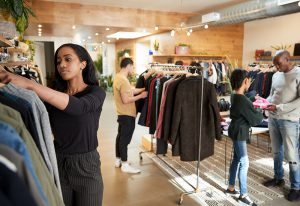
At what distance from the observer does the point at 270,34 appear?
280 inches

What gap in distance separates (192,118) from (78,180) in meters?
1.66

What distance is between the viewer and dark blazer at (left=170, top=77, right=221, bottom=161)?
2928 mm

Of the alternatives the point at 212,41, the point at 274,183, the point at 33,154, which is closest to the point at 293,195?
the point at 274,183

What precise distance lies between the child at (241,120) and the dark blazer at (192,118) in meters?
0.19

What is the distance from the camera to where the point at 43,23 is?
6.62 meters

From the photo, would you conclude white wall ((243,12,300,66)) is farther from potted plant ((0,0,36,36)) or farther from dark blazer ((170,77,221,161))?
potted plant ((0,0,36,36))

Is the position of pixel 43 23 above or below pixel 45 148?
above

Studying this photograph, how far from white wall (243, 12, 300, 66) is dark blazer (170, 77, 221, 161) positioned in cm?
455

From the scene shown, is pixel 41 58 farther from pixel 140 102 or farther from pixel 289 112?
pixel 289 112

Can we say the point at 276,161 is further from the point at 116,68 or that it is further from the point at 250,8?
the point at 116,68

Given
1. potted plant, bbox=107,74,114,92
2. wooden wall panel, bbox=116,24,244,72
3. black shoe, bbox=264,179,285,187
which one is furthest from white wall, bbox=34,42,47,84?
black shoe, bbox=264,179,285,187

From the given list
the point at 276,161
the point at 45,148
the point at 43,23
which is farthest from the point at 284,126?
the point at 43,23

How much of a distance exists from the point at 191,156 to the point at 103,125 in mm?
4280

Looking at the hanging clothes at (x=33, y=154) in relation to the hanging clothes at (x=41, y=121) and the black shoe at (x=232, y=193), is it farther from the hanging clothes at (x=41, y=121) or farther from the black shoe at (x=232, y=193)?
the black shoe at (x=232, y=193)
